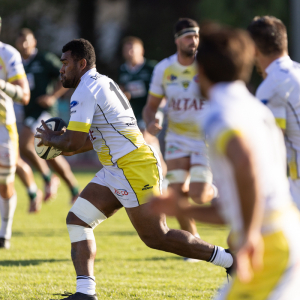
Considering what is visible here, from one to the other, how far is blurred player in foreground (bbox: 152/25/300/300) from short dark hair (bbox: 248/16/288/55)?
1268 mm

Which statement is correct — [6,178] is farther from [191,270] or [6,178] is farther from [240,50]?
[240,50]

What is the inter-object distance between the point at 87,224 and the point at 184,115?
2.48 m

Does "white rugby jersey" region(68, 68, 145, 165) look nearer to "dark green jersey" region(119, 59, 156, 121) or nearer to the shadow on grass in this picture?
the shadow on grass

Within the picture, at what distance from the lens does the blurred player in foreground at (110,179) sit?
14.0 feet

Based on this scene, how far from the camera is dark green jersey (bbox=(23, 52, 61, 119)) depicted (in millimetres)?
10078

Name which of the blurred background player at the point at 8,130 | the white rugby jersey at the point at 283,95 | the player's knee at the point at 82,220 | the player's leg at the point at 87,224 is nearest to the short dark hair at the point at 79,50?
the player's leg at the point at 87,224

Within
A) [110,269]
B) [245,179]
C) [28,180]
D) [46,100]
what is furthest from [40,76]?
[245,179]

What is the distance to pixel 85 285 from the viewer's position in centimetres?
421

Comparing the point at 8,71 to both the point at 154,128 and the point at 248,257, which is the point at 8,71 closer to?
the point at 154,128

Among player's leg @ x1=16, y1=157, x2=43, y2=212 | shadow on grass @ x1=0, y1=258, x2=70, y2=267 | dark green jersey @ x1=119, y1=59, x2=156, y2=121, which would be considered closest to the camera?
shadow on grass @ x1=0, y1=258, x2=70, y2=267

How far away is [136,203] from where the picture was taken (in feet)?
14.1

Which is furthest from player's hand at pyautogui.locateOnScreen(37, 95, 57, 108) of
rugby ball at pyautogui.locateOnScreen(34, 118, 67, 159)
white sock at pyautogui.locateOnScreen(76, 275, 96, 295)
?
white sock at pyautogui.locateOnScreen(76, 275, 96, 295)

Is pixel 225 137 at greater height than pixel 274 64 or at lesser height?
lesser

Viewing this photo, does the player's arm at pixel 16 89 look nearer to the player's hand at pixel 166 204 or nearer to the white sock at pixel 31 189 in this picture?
the white sock at pixel 31 189
